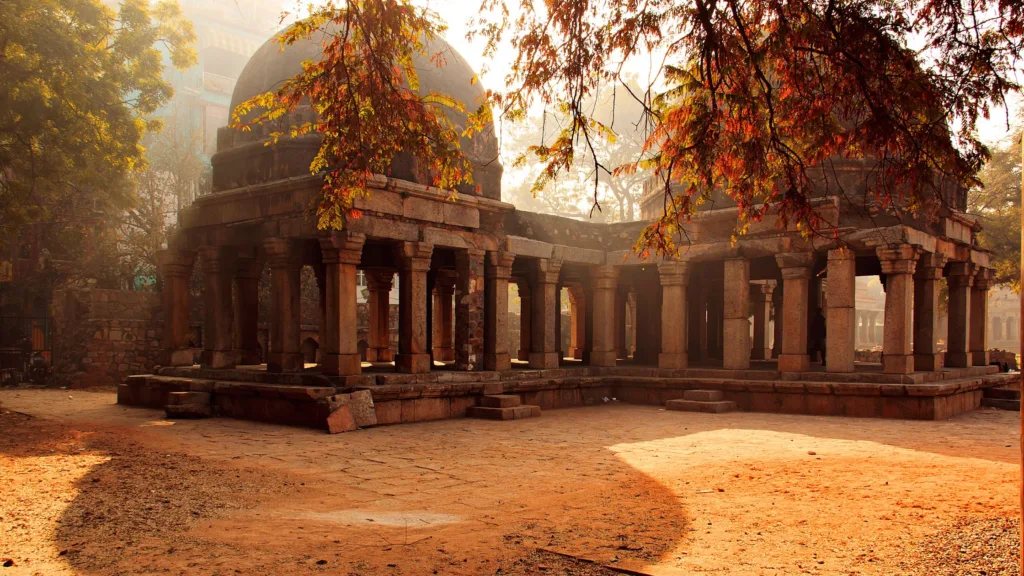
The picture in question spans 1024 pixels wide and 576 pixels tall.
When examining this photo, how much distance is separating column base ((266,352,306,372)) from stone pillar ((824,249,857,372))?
785 centimetres

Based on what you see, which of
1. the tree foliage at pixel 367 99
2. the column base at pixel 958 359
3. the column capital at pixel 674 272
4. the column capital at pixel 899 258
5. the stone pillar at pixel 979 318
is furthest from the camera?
the stone pillar at pixel 979 318

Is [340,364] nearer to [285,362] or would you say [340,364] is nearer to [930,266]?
[285,362]

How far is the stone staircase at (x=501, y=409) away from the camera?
36.5ft

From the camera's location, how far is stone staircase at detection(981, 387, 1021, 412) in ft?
42.4

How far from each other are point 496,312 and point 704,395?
355 cm

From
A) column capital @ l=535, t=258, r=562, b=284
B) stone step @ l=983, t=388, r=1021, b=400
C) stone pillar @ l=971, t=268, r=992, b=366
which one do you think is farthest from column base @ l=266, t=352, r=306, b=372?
stone pillar @ l=971, t=268, r=992, b=366

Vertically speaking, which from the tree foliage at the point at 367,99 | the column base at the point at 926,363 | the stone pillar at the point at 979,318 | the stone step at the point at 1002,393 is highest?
the tree foliage at the point at 367,99

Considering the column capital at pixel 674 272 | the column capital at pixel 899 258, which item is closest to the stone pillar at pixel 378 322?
the column capital at pixel 674 272

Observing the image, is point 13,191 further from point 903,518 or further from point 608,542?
point 903,518

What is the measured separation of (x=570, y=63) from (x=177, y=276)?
30.5 feet

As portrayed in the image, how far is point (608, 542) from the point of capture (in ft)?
14.9

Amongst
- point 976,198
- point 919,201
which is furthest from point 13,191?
point 976,198

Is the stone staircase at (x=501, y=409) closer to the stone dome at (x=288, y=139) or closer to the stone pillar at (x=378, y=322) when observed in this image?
the stone dome at (x=288, y=139)

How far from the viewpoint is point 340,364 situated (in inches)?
408
